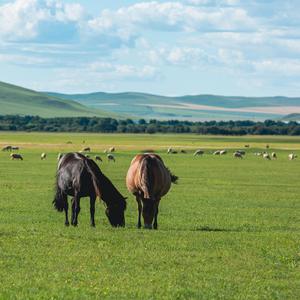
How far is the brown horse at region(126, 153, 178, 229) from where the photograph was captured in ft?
70.0

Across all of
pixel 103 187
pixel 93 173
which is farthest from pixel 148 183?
pixel 93 173

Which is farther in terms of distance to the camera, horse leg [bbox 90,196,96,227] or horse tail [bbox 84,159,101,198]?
horse leg [bbox 90,196,96,227]

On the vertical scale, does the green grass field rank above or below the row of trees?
above

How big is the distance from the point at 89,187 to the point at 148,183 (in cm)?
128

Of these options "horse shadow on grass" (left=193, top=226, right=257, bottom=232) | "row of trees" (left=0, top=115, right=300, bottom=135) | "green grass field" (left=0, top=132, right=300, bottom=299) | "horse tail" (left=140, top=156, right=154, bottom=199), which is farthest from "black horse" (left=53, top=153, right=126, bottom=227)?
"row of trees" (left=0, top=115, right=300, bottom=135)

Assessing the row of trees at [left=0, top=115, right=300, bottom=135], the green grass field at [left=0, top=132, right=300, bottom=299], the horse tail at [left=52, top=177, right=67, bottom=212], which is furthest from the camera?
the row of trees at [left=0, top=115, right=300, bottom=135]

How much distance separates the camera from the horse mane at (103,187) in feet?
69.0

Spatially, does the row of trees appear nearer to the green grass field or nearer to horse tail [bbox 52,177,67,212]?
the green grass field

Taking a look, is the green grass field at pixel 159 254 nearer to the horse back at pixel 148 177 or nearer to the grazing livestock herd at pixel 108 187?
the grazing livestock herd at pixel 108 187

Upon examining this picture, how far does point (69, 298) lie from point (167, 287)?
1.57 metres

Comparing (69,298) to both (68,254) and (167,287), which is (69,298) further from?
(68,254)

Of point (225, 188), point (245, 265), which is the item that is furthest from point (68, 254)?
point (225, 188)

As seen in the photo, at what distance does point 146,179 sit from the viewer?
21.3 meters

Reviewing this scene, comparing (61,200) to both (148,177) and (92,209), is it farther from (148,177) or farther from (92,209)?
(148,177)
